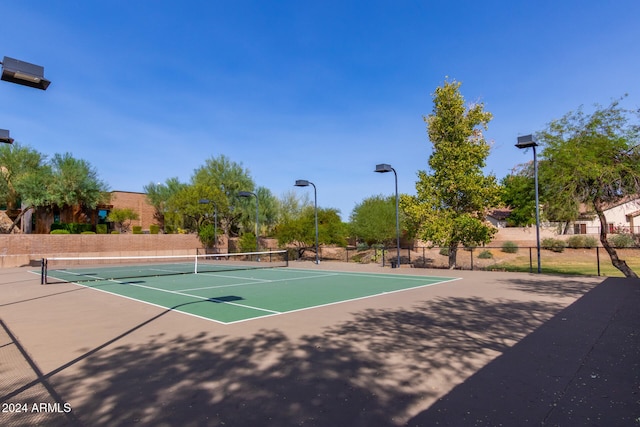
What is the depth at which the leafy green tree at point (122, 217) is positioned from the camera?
49.1 metres

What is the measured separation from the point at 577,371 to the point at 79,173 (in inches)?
1857

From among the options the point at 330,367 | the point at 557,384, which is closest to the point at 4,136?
the point at 330,367

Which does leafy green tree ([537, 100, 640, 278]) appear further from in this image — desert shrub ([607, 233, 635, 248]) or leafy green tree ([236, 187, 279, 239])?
leafy green tree ([236, 187, 279, 239])

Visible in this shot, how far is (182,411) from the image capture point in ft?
13.1

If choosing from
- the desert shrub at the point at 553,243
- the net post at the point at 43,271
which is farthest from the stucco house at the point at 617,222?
the net post at the point at 43,271

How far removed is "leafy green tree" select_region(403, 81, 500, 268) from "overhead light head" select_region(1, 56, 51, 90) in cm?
1968

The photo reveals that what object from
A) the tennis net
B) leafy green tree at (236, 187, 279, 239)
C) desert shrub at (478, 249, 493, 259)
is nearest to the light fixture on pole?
the tennis net

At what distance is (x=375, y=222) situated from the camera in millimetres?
36062

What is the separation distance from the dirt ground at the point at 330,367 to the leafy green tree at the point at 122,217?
4335 centimetres

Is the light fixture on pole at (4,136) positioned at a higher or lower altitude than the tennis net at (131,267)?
higher

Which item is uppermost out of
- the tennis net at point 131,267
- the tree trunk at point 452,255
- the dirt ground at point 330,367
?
the tree trunk at point 452,255

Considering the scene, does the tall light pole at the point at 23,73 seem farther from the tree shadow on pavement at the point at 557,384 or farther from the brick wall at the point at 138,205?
the brick wall at the point at 138,205

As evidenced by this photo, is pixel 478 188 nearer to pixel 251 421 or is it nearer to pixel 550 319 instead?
pixel 550 319

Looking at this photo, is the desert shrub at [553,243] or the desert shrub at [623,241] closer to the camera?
the desert shrub at [623,241]
